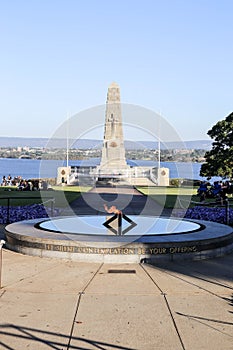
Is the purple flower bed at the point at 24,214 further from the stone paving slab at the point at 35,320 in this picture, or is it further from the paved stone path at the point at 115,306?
the stone paving slab at the point at 35,320

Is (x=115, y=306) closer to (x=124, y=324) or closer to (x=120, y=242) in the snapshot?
(x=124, y=324)

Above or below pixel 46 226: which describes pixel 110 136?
above

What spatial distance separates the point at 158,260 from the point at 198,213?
8476 millimetres

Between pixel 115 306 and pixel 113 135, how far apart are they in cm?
5051

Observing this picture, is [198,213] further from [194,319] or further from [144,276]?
[194,319]

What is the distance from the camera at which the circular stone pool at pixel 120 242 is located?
34.7ft

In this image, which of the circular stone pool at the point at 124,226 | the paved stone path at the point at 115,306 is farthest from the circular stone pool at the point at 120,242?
the paved stone path at the point at 115,306

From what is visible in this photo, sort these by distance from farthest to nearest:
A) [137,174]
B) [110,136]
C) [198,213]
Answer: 1. [110,136]
2. [137,174]
3. [198,213]

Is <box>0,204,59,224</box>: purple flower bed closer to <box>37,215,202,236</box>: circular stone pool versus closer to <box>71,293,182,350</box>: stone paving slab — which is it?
<box>37,215,202,236</box>: circular stone pool

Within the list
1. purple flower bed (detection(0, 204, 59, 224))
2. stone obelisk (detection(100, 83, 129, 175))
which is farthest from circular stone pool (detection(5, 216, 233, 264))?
stone obelisk (detection(100, 83, 129, 175))

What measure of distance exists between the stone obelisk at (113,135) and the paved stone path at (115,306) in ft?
153

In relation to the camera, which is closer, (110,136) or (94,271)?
(94,271)

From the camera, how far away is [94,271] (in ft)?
31.8

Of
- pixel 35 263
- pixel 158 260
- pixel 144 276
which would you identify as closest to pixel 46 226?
pixel 35 263
